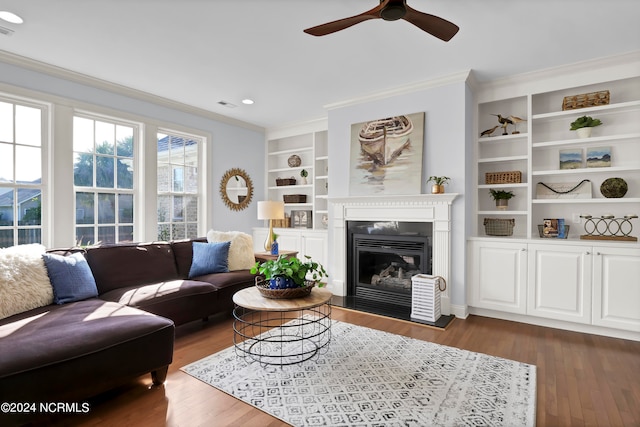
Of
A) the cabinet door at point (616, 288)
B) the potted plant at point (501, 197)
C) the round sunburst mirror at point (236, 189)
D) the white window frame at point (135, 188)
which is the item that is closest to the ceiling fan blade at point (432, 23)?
the potted plant at point (501, 197)

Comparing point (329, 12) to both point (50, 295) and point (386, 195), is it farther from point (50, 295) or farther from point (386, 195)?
point (50, 295)

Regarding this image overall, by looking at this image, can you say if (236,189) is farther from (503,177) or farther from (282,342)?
(503,177)

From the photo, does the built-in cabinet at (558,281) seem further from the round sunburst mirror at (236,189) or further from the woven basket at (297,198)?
the round sunburst mirror at (236,189)

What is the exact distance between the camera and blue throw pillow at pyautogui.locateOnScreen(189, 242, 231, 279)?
11.9 feet

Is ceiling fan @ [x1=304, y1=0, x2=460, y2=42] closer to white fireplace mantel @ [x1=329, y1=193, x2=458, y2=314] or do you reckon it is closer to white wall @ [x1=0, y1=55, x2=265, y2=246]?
white fireplace mantel @ [x1=329, y1=193, x2=458, y2=314]

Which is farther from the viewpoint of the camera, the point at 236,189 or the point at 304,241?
the point at 236,189

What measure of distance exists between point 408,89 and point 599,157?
6.66 feet

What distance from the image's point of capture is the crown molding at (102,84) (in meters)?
3.16

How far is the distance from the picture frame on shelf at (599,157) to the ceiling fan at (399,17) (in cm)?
232

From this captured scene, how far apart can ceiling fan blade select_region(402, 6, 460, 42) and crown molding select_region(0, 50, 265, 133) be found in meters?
3.39

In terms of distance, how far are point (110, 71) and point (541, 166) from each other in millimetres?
4665

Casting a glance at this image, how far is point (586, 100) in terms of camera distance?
132 inches

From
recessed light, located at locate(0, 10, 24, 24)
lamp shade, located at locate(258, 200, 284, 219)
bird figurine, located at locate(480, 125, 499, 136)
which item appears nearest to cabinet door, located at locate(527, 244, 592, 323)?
bird figurine, located at locate(480, 125, 499, 136)

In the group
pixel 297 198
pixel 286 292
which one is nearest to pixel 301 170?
pixel 297 198
